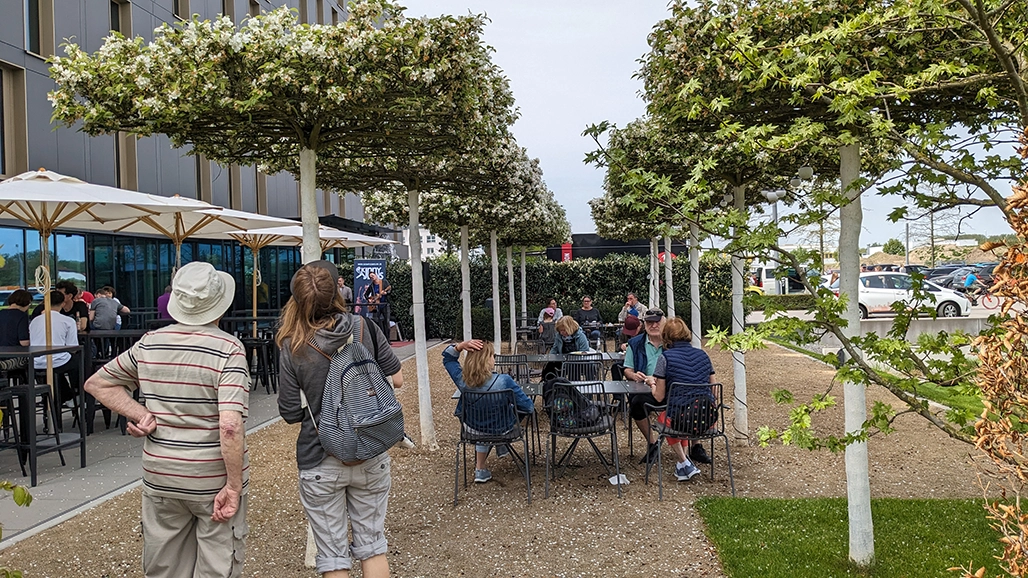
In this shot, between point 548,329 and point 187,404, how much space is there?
11279 mm

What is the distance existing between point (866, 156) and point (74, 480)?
6.64 metres

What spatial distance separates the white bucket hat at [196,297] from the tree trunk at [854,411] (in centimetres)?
330

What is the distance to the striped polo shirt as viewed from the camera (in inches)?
113

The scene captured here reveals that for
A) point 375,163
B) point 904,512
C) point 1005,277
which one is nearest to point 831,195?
point 1005,277

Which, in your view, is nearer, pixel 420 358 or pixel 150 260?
pixel 420 358

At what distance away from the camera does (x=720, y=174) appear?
7379 mm

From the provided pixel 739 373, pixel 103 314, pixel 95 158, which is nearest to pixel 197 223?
pixel 103 314

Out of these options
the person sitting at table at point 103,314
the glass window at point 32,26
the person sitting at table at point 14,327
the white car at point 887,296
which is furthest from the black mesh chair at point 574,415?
the white car at point 887,296

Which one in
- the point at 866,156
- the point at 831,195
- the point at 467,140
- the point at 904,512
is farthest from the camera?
the point at 467,140

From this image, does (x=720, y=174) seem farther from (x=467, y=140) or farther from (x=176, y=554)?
(x=176, y=554)

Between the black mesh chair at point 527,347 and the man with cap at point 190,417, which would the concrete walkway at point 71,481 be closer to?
the man with cap at point 190,417

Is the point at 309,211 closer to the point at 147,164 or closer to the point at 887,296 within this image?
the point at 147,164

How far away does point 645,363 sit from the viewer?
24.3 feet

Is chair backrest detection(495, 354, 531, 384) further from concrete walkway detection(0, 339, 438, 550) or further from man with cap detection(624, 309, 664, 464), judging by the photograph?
concrete walkway detection(0, 339, 438, 550)
